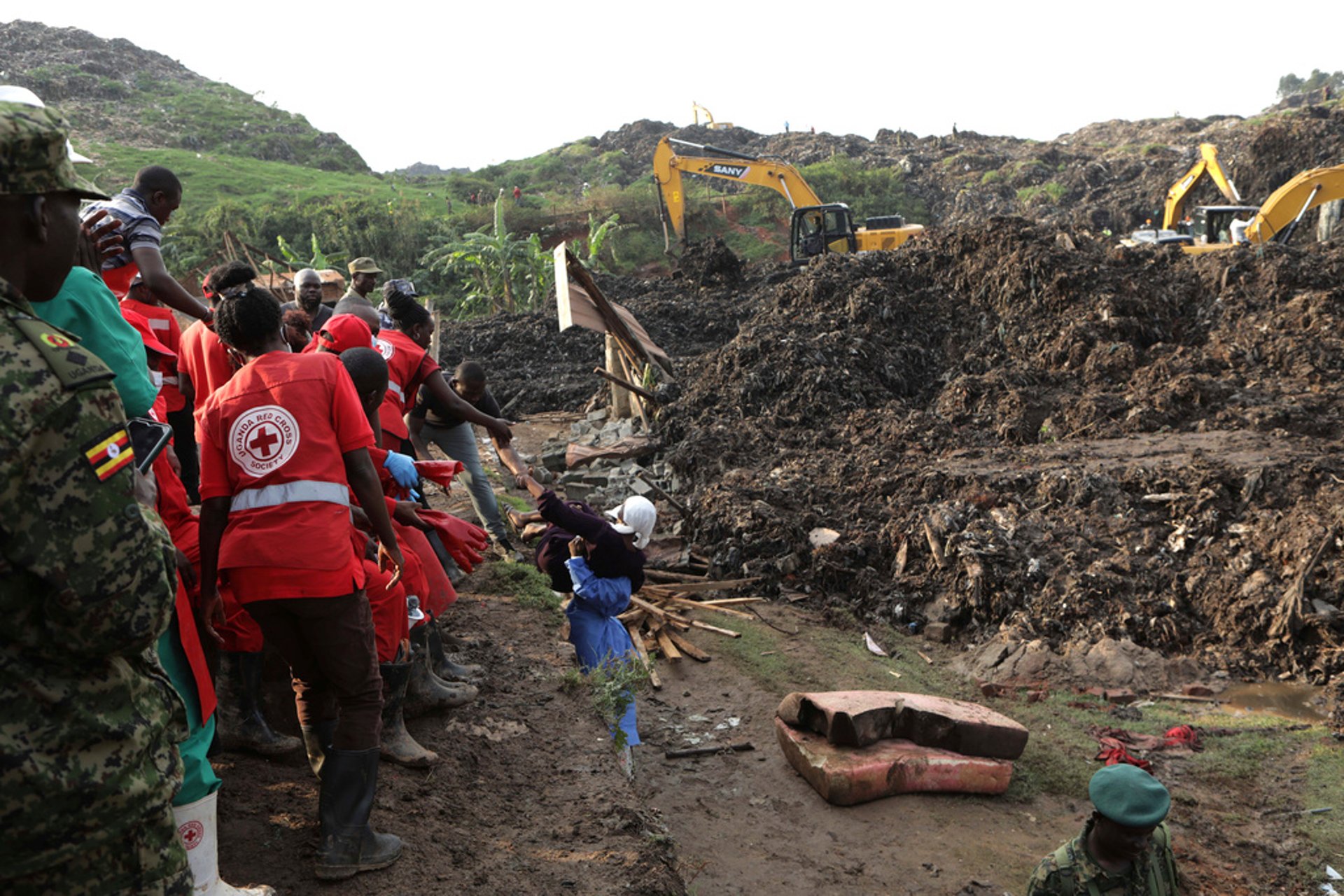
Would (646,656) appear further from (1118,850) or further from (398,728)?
(1118,850)

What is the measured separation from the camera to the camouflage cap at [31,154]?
1.52 meters

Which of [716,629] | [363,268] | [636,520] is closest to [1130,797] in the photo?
[636,520]

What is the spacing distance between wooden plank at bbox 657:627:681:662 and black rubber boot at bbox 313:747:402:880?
359cm

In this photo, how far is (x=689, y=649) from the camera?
6383 mm

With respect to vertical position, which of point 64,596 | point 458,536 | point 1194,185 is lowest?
point 458,536

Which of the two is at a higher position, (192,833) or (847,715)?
(192,833)

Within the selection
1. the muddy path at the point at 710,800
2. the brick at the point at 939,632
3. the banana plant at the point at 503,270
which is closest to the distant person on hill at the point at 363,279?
the muddy path at the point at 710,800

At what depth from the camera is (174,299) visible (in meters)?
4.08

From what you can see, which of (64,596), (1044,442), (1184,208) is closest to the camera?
(64,596)

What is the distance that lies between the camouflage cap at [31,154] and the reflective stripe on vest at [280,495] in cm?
117

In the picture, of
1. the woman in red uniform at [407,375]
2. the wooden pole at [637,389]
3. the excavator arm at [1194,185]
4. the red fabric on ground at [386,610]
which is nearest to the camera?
the red fabric on ground at [386,610]

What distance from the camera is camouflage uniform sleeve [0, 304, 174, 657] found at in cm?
143

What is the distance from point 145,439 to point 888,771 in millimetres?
3806

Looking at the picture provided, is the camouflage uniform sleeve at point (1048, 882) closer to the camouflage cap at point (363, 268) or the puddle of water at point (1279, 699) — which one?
the puddle of water at point (1279, 699)
